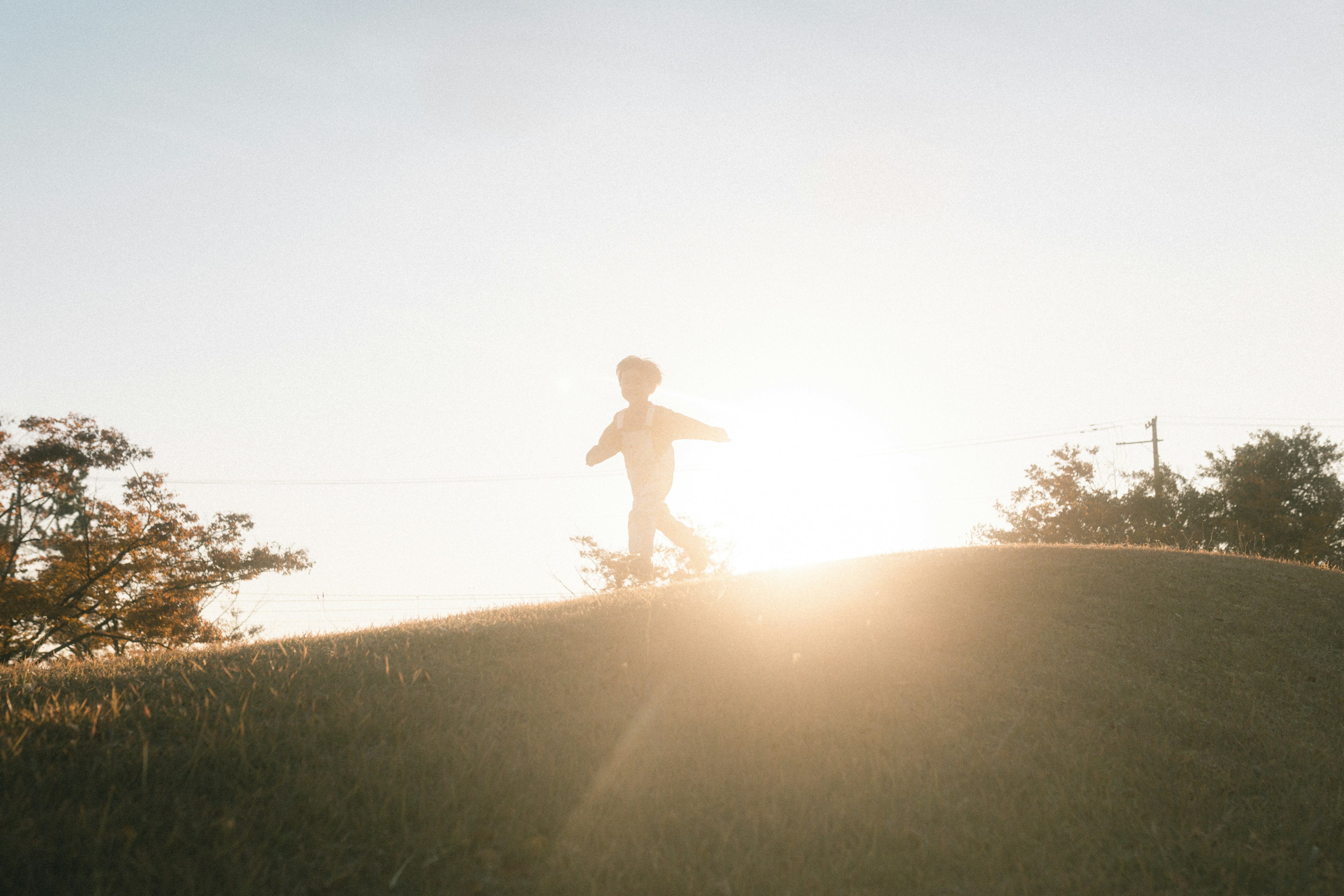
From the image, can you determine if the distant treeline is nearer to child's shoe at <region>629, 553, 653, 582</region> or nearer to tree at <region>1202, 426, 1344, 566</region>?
tree at <region>1202, 426, 1344, 566</region>


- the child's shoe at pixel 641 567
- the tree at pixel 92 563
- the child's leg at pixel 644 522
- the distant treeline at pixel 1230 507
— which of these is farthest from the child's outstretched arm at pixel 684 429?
the distant treeline at pixel 1230 507

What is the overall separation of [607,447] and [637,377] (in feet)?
3.58

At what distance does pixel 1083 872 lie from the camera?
12.4 feet

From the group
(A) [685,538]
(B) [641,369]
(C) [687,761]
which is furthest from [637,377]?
(C) [687,761]

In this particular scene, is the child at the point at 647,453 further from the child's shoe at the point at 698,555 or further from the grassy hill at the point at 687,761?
the grassy hill at the point at 687,761

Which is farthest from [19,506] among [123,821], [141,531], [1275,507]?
[1275,507]

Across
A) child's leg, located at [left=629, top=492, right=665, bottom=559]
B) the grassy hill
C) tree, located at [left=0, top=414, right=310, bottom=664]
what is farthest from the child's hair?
tree, located at [left=0, top=414, right=310, bottom=664]

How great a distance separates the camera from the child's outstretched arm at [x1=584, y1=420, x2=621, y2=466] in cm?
1044

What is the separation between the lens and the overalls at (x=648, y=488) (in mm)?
10070

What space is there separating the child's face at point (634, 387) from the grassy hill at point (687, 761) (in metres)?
3.94

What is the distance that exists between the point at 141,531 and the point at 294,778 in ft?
76.9

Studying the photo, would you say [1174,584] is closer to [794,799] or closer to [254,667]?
[794,799]

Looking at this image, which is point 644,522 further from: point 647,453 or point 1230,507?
point 1230,507

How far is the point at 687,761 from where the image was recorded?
4555mm
